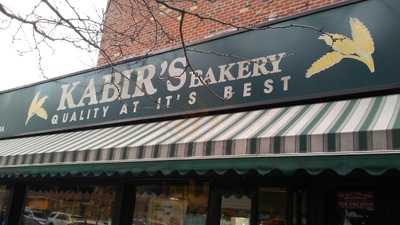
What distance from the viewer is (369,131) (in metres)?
4.42

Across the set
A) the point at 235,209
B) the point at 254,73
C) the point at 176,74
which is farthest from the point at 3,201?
the point at 254,73

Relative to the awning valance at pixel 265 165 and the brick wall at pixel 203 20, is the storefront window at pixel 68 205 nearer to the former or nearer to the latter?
the awning valance at pixel 265 165

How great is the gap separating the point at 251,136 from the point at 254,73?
179 cm

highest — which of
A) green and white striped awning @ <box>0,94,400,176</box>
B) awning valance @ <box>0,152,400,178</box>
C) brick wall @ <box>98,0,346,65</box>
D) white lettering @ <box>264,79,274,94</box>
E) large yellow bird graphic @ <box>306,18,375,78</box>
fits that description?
brick wall @ <box>98,0,346,65</box>

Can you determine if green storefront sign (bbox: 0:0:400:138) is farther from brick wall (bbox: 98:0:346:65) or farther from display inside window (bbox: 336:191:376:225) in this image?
display inside window (bbox: 336:191:376:225)

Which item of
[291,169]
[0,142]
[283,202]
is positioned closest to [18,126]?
[0,142]

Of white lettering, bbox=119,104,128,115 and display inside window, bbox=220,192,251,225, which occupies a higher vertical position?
white lettering, bbox=119,104,128,115

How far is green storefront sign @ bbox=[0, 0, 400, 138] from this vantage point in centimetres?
579

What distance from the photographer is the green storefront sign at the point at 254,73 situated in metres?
5.79

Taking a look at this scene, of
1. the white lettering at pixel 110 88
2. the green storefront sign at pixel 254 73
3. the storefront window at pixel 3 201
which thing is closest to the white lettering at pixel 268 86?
the green storefront sign at pixel 254 73

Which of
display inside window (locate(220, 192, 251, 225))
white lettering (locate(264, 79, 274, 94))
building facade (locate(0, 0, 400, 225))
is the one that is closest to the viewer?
building facade (locate(0, 0, 400, 225))

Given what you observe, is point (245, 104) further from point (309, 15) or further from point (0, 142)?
point (0, 142)

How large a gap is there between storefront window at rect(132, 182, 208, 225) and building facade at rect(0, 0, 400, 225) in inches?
0.7

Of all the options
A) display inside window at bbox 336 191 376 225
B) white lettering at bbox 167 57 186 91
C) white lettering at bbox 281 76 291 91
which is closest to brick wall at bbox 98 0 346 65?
white lettering at bbox 167 57 186 91
